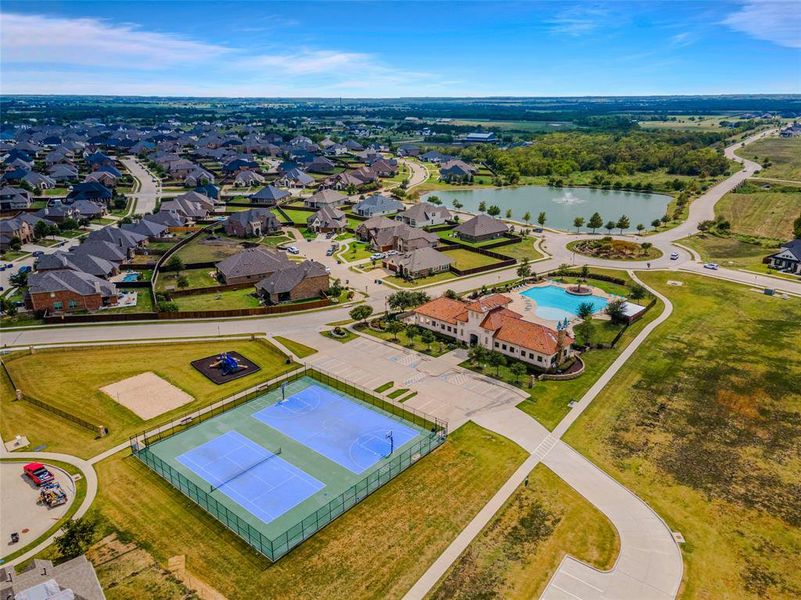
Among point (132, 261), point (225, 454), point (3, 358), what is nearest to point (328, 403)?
point (225, 454)

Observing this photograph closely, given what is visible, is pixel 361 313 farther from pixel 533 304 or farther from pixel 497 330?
pixel 533 304

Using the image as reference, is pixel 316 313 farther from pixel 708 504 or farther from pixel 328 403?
pixel 708 504

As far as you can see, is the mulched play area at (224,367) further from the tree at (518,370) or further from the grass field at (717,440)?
the grass field at (717,440)

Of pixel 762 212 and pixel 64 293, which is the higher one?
pixel 762 212

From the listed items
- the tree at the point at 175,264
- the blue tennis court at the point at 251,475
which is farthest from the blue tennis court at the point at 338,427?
the tree at the point at 175,264

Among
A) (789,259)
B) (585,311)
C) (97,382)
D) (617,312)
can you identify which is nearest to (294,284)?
(97,382)

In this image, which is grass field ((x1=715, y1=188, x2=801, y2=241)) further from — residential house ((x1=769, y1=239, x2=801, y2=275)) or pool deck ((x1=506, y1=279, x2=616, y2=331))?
pool deck ((x1=506, y1=279, x2=616, y2=331))
